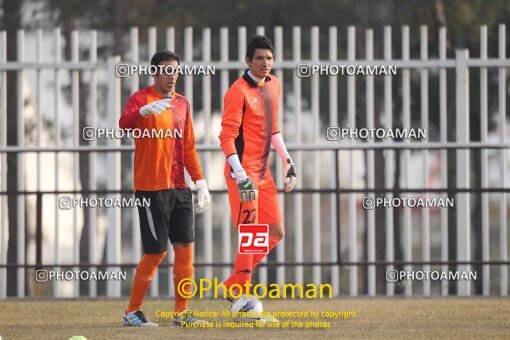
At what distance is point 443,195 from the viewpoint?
571 inches

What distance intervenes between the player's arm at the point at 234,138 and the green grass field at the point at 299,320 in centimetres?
105

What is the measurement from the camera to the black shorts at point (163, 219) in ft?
32.7

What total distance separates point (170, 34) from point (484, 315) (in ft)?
16.5

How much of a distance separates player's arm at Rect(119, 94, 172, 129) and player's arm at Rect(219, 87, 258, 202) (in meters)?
0.52

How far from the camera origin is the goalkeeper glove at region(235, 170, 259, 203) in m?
10.1

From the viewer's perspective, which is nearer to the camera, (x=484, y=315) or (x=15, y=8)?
(x=484, y=315)

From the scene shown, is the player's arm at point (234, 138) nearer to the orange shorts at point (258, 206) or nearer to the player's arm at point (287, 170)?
the orange shorts at point (258, 206)

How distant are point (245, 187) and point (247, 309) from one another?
91 centimetres

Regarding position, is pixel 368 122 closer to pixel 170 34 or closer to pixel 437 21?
pixel 170 34

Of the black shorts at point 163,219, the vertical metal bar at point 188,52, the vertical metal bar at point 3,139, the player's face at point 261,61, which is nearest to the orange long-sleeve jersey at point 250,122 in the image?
the player's face at point 261,61

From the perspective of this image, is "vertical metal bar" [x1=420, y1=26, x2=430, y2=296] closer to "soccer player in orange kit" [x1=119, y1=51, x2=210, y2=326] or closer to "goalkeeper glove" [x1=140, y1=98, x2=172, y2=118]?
"soccer player in orange kit" [x1=119, y1=51, x2=210, y2=326]

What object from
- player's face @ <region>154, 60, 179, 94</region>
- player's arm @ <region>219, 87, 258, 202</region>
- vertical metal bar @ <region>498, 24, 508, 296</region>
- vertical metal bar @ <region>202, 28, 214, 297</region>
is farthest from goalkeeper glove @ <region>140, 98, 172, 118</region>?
vertical metal bar @ <region>498, 24, 508, 296</region>

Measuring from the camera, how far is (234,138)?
1024 centimetres

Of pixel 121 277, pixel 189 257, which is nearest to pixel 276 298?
pixel 121 277
